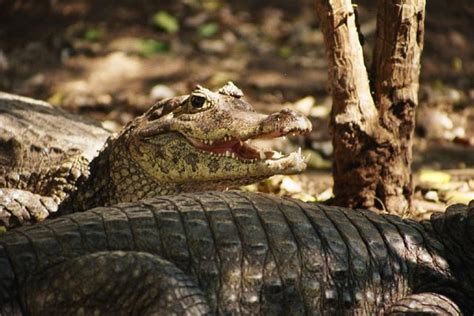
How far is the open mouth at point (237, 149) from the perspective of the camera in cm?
520

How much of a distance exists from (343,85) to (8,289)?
2.62 meters

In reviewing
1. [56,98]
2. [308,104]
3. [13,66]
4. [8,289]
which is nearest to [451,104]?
[308,104]

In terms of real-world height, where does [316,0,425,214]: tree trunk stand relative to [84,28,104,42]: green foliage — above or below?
below

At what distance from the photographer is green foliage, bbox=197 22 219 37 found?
9.62m

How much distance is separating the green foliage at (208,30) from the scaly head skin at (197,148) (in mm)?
3992

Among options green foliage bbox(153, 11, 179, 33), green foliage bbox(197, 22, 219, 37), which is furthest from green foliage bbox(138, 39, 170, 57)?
green foliage bbox(197, 22, 219, 37)

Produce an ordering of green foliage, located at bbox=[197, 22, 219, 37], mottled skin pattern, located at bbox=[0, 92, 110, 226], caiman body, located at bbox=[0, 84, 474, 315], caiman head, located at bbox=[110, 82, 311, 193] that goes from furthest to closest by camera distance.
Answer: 1. green foliage, located at bbox=[197, 22, 219, 37]
2. mottled skin pattern, located at bbox=[0, 92, 110, 226]
3. caiman head, located at bbox=[110, 82, 311, 193]
4. caiman body, located at bbox=[0, 84, 474, 315]

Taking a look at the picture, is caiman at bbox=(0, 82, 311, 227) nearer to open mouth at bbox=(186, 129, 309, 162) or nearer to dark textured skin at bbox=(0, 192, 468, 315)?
open mouth at bbox=(186, 129, 309, 162)

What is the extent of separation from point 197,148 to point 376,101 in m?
1.15

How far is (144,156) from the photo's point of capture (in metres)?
5.63

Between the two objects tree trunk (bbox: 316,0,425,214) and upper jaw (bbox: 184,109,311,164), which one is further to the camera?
tree trunk (bbox: 316,0,425,214)

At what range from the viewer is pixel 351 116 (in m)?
5.40

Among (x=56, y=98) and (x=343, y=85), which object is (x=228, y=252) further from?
(x=56, y=98)

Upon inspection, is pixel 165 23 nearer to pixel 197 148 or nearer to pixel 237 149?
pixel 197 148
